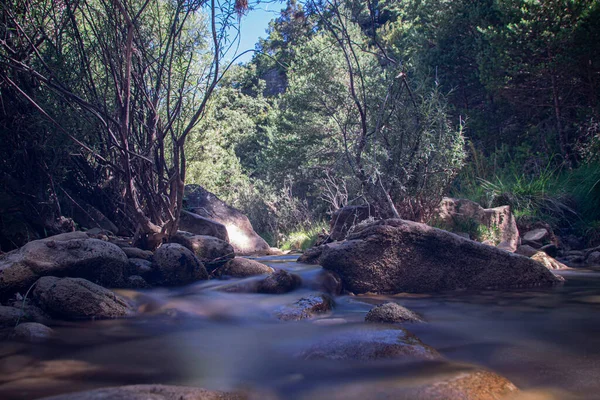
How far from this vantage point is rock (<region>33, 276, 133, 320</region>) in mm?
3688

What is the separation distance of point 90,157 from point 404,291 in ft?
17.7

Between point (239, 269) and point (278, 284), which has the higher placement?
point (239, 269)

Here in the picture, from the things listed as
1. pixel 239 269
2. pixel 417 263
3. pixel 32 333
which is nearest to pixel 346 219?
pixel 239 269

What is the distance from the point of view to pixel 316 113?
706 inches

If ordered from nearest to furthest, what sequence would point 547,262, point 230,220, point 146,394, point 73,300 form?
point 146,394 < point 73,300 < point 547,262 < point 230,220

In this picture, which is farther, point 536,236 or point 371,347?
point 536,236

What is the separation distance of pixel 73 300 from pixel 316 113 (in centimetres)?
1505

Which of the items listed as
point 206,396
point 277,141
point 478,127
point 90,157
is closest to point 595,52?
point 478,127

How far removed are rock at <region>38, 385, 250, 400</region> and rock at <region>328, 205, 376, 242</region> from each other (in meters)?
6.06

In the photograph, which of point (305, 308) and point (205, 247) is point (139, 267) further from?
point (305, 308)

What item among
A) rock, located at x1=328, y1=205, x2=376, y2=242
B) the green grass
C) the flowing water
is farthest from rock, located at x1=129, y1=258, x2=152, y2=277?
the green grass

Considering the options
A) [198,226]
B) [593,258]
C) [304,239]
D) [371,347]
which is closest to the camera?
[371,347]

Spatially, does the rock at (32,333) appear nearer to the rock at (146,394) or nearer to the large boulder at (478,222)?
the rock at (146,394)

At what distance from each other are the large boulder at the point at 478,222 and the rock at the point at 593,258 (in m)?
1.07
